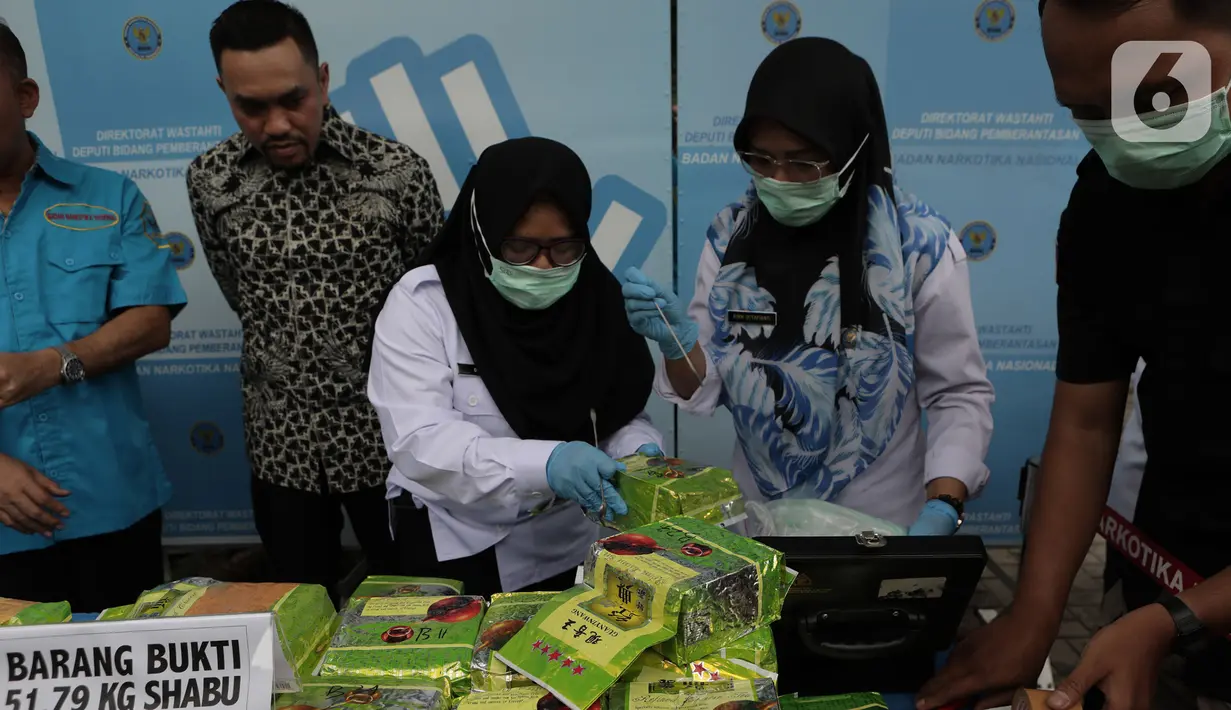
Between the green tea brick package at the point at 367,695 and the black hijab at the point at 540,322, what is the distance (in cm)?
76

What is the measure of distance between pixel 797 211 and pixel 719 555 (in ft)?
2.78

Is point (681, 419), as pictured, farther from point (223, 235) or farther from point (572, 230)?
point (223, 235)

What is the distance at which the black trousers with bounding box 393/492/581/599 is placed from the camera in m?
1.79

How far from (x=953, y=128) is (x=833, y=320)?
1.50 meters

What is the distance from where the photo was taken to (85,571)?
2146mm

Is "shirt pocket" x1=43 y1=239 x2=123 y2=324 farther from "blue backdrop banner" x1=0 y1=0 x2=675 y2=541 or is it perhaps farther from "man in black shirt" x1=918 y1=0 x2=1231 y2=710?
"man in black shirt" x1=918 y1=0 x2=1231 y2=710

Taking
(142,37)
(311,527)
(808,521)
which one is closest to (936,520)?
(808,521)

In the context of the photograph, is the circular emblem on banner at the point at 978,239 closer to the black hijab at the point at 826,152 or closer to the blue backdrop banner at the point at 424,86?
the blue backdrop banner at the point at 424,86

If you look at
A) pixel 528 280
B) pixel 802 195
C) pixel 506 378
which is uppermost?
pixel 802 195

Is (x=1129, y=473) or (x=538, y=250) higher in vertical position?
(x=538, y=250)

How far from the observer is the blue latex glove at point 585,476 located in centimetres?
143

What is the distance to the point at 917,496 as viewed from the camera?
70.7 inches

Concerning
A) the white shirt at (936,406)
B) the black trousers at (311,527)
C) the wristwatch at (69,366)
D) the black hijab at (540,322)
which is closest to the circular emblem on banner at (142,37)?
the wristwatch at (69,366)

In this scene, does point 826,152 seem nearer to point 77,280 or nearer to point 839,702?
point 839,702
